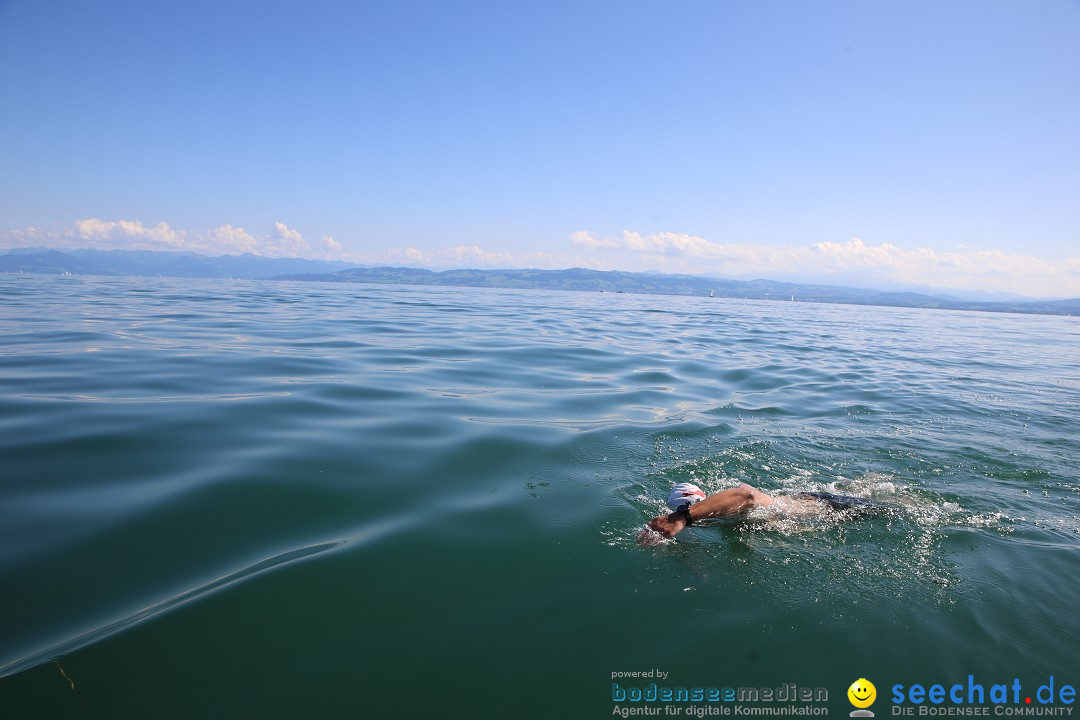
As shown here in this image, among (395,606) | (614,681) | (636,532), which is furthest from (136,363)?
(614,681)

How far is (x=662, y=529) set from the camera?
470 cm

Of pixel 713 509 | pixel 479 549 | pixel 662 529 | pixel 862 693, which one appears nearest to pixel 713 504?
pixel 713 509

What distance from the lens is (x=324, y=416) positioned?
7.56m

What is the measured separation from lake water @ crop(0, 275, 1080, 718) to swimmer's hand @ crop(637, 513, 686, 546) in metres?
0.18

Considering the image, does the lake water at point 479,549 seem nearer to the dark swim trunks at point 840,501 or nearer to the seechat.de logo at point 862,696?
the seechat.de logo at point 862,696

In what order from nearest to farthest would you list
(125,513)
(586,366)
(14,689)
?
(14,689), (125,513), (586,366)

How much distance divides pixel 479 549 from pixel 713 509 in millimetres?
2419

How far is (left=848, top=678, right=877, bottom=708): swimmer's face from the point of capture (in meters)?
2.99

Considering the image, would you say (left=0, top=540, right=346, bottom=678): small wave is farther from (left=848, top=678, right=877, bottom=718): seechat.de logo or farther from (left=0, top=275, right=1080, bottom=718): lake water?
(left=848, top=678, right=877, bottom=718): seechat.de logo

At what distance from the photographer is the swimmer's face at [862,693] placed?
9.82 ft

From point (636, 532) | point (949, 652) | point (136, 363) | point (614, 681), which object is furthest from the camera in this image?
point (136, 363)

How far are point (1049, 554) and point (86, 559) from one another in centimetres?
872

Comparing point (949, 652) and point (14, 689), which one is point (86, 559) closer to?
point (14, 689)

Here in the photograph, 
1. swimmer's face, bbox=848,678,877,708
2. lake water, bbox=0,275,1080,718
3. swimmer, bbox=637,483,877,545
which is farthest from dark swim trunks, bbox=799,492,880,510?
swimmer's face, bbox=848,678,877,708
